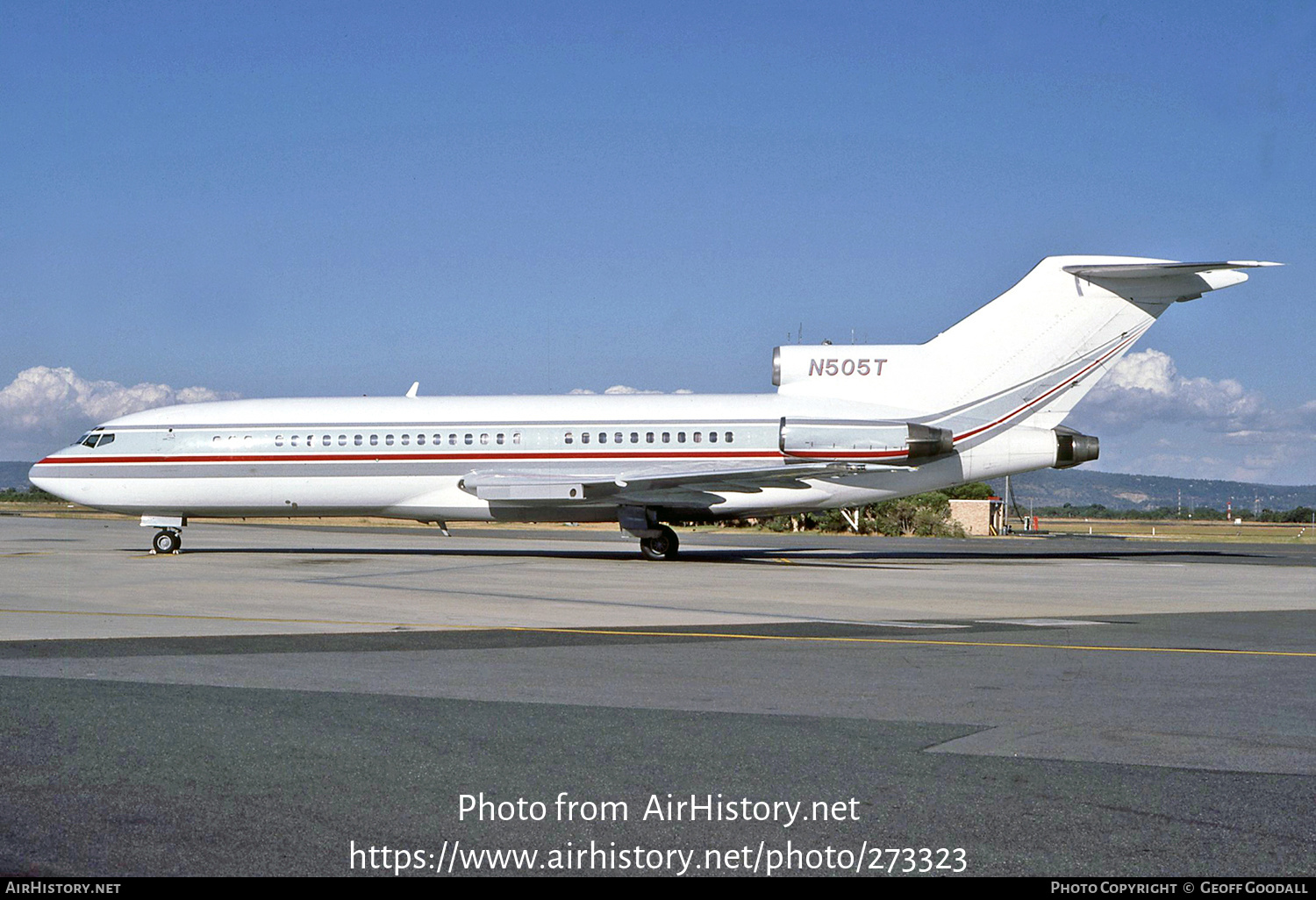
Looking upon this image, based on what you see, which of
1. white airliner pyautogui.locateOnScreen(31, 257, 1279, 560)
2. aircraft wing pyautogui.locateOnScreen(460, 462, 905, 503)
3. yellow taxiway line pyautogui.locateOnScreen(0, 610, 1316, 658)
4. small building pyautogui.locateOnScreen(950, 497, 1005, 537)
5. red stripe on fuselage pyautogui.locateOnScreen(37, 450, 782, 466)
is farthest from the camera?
small building pyautogui.locateOnScreen(950, 497, 1005, 537)

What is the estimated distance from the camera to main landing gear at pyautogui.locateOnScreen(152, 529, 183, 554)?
28547mm

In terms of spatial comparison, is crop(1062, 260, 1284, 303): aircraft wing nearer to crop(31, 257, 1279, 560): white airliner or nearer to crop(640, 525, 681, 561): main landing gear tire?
crop(31, 257, 1279, 560): white airliner

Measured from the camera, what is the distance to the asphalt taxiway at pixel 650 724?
5172 millimetres

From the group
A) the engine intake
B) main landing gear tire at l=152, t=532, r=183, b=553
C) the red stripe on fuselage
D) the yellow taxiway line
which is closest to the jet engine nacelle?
the engine intake

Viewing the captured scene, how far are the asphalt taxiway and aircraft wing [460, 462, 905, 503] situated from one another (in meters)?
8.39

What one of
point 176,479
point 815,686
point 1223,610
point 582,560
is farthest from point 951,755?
point 176,479

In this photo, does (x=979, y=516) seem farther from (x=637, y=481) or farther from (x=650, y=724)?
(x=650, y=724)

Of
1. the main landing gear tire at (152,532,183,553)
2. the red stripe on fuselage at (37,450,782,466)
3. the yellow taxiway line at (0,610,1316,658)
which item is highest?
the red stripe on fuselage at (37,450,782,466)

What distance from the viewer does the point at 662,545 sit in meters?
28.3

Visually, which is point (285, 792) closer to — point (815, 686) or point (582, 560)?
point (815, 686)

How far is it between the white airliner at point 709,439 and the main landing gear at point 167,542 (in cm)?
5

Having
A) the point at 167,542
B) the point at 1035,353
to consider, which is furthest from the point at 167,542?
the point at 1035,353

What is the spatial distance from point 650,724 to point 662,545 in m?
20.6

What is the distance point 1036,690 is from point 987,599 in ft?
28.3
